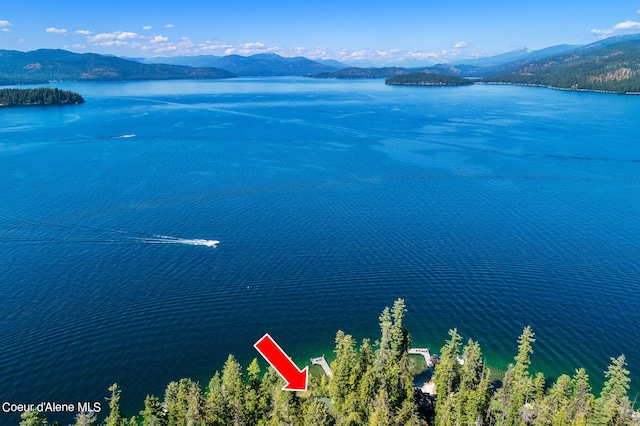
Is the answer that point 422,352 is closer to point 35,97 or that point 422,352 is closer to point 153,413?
point 153,413

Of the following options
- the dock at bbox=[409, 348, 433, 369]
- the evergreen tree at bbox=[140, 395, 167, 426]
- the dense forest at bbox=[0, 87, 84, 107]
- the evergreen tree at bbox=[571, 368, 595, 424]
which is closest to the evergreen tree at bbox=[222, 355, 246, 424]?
the evergreen tree at bbox=[140, 395, 167, 426]

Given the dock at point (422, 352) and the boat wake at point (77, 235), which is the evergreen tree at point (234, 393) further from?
the boat wake at point (77, 235)

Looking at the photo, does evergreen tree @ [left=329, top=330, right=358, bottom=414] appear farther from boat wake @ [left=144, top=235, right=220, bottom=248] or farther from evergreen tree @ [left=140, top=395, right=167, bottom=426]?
boat wake @ [left=144, top=235, right=220, bottom=248]

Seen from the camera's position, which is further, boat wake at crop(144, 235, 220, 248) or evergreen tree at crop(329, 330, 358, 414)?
boat wake at crop(144, 235, 220, 248)

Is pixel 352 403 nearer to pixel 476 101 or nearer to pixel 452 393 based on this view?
pixel 452 393

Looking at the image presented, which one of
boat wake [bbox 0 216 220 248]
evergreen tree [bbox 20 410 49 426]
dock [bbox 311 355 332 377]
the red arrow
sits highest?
the red arrow

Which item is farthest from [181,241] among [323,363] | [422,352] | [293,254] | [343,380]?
[343,380]
